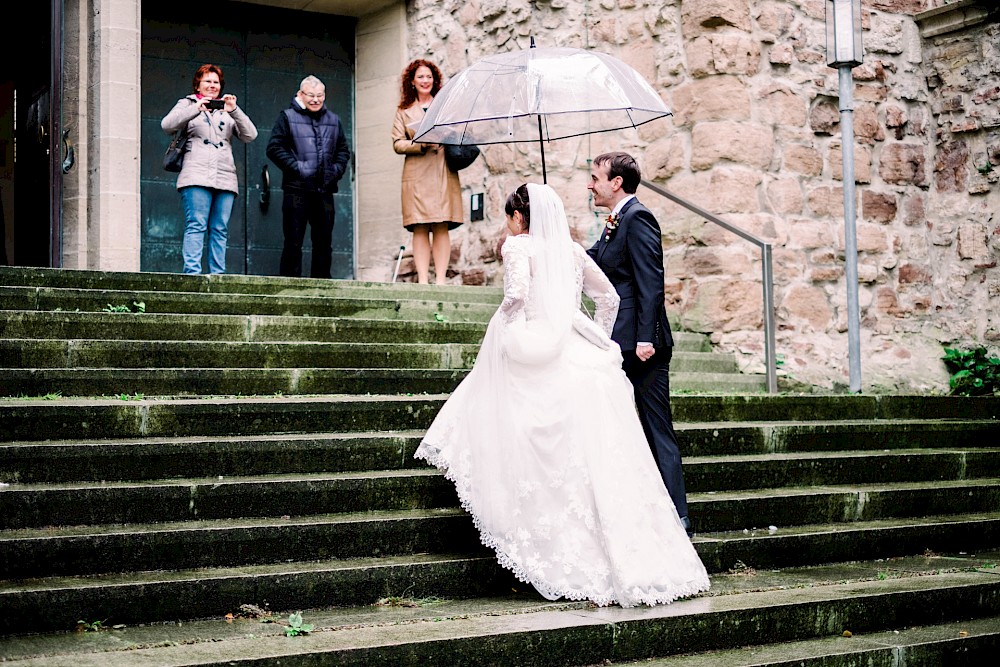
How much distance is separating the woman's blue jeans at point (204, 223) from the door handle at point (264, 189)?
9.70ft

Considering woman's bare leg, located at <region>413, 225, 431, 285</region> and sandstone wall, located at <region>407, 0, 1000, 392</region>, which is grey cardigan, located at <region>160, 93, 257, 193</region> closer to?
woman's bare leg, located at <region>413, 225, 431, 285</region>

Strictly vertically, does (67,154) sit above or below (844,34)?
below

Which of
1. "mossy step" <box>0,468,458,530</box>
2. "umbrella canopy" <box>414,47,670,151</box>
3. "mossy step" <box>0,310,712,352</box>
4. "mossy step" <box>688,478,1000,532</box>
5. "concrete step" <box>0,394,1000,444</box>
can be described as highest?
"umbrella canopy" <box>414,47,670,151</box>

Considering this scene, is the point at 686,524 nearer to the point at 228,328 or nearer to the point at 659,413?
the point at 659,413

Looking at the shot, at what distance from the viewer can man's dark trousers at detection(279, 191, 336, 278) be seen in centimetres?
986

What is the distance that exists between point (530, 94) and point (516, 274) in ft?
4.70

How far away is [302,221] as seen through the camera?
388 inches

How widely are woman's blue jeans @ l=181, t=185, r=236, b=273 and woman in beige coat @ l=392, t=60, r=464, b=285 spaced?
5.05ft

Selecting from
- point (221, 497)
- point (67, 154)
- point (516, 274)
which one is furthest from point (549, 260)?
point (67, 154)

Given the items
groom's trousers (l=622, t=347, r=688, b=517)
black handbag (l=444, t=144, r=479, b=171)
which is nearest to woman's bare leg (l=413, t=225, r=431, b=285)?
black handbag (l=444, t=144, r=479, b=171)

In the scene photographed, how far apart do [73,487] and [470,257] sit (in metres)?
6.89

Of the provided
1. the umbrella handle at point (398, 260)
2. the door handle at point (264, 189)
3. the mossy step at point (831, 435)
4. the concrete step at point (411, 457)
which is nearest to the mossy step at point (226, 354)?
the concrete step at point (411, 457)

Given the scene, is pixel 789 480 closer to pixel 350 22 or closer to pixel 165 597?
pixel 165 597

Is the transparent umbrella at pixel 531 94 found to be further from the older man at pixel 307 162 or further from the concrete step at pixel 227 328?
the older man at pixel 307 162
